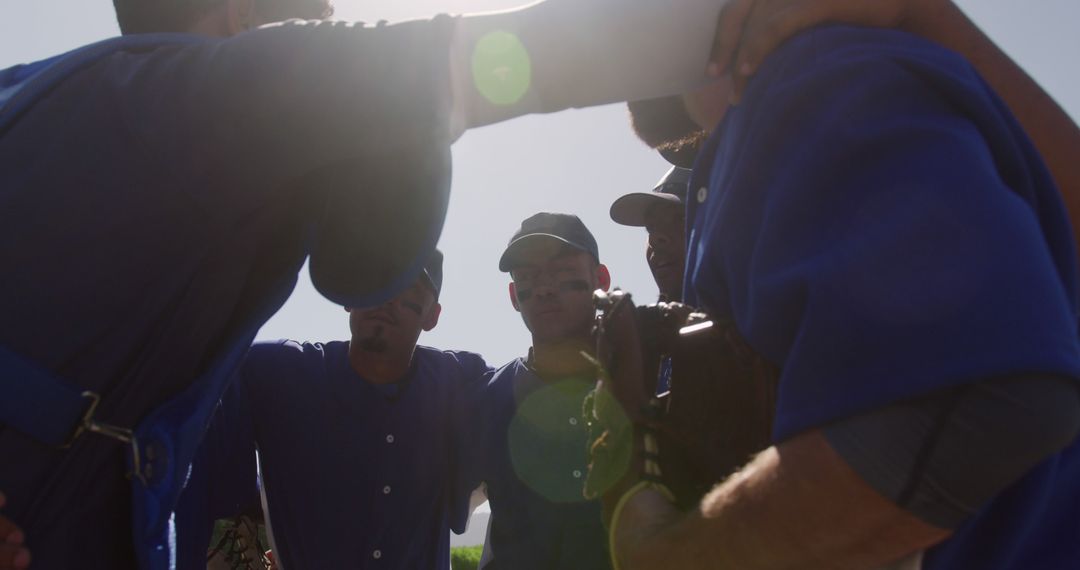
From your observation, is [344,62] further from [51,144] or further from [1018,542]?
[1018,542]

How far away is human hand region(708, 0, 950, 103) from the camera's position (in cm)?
132

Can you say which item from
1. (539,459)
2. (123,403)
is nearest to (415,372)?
(539,459)

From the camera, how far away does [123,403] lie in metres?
1.37

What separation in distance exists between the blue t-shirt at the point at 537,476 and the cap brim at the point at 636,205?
4.33ft

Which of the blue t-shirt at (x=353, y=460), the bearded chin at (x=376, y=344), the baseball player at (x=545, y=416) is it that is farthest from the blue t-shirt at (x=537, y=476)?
the bearded chin at (x=376, y=344)

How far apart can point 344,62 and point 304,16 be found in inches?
32.9

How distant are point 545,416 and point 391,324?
1172 mm

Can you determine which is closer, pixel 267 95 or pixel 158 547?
pixel 267 95

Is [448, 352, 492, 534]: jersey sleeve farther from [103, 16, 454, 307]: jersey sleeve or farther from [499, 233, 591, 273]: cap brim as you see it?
[103, 16, 454, 307]: jersey sleeve

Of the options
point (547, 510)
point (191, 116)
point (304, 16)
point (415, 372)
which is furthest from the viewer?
point (415, 372)

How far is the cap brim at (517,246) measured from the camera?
4852 mm

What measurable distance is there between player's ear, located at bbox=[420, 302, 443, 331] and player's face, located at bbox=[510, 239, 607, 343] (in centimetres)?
60

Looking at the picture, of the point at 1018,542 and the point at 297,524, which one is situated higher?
the point at 1018,542

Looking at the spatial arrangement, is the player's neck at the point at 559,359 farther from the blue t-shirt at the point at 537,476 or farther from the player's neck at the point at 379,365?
the player's neck at the point at 379,365
